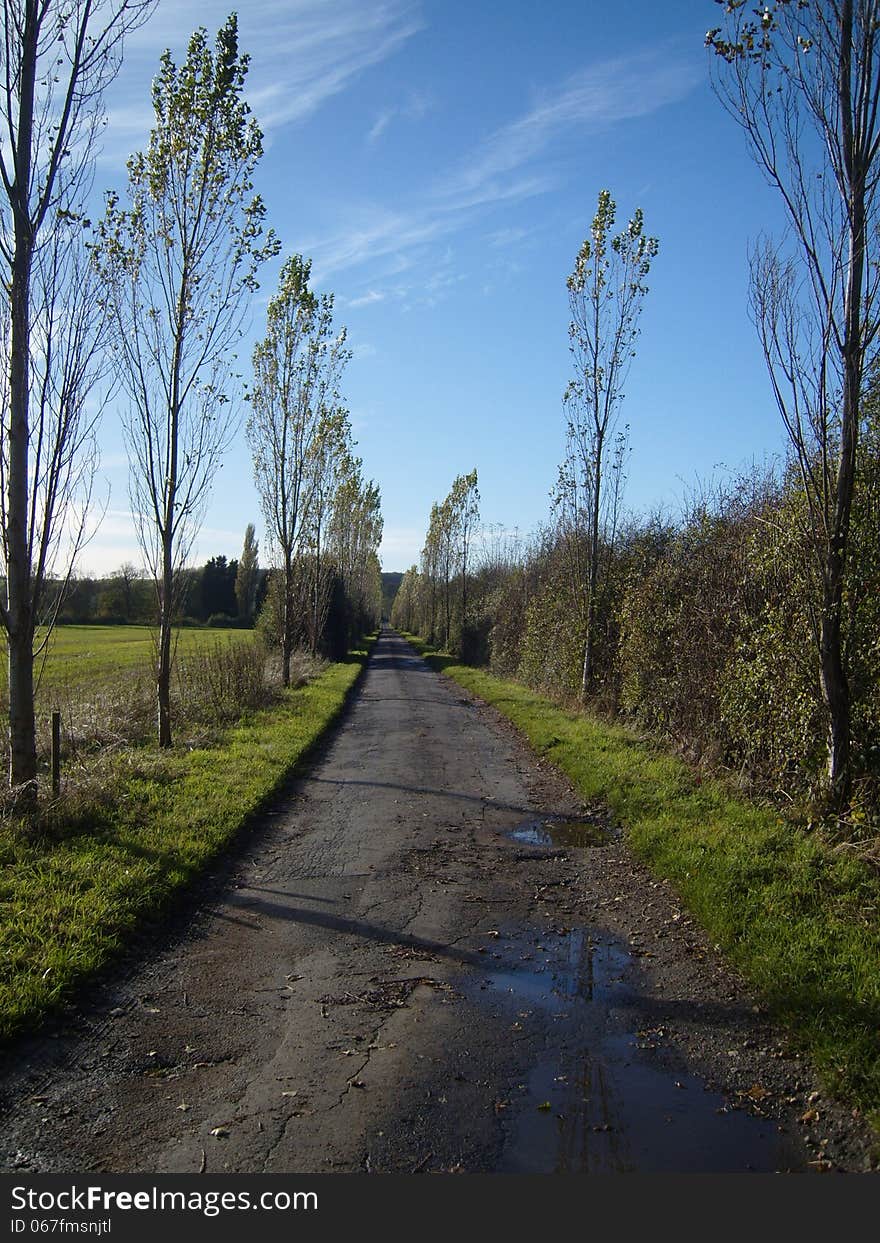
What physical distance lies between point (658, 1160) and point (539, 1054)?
3.12ft

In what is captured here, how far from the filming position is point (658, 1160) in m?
3.39

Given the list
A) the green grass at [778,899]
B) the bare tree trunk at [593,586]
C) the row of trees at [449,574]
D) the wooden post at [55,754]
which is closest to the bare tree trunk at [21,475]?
the wooden post at [55,754]

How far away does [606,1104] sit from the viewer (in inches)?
151

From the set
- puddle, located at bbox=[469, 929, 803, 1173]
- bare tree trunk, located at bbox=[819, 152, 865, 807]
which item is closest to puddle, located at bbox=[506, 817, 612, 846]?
bare tree trunk, located at bbox=[819, 152, 865, 807]

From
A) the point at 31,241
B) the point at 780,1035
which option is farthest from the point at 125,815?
the point at 780,1035

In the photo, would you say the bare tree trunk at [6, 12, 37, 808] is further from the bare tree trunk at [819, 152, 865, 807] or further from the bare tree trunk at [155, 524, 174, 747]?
the bare tree trunk at [819, 152, 865, 807]

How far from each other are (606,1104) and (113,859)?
4.53 m

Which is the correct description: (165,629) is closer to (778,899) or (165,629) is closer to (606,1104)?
(778,899)

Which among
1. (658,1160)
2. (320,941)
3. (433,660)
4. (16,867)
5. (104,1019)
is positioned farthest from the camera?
(433,660)

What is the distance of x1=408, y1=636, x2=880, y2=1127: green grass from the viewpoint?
14.0ft

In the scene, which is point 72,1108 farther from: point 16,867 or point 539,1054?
point 16,867

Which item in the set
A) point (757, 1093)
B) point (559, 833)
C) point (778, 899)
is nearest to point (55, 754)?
point (559, 833)

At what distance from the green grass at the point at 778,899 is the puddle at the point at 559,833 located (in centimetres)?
33

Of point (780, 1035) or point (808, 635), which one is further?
point (808, 635)
